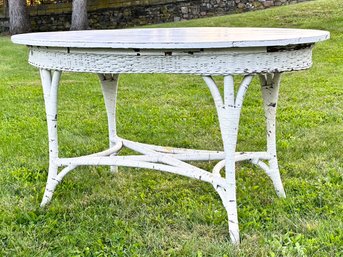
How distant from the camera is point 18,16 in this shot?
11109mm

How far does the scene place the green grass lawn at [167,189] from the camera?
1.88 meters

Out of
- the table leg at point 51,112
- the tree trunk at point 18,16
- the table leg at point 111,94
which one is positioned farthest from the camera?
the tree trunk at point 18,16

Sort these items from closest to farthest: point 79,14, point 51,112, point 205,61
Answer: point 205,61 < point 51,112 < point 79,14

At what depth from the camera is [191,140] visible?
3.33m

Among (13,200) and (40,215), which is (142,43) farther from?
(13,200)

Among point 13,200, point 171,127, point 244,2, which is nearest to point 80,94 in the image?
point 171,127

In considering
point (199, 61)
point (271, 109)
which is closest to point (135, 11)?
point (271, 109)

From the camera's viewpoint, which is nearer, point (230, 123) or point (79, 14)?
point (230, 123)

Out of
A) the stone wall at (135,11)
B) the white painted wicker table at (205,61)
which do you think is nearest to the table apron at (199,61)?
the white painted wicker table at (205,61)

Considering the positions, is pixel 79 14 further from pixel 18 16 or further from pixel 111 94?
pixel 111 94

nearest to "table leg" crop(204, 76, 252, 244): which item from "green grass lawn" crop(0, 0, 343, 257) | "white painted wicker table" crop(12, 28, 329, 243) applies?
"white painted wicker table" crop(12, 28, 329, 243)

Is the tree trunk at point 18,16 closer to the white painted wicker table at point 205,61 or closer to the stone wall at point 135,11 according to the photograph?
the stone wall at point 135,11

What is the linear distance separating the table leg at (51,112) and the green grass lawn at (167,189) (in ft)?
0.26

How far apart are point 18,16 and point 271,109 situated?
10235 millimetres
